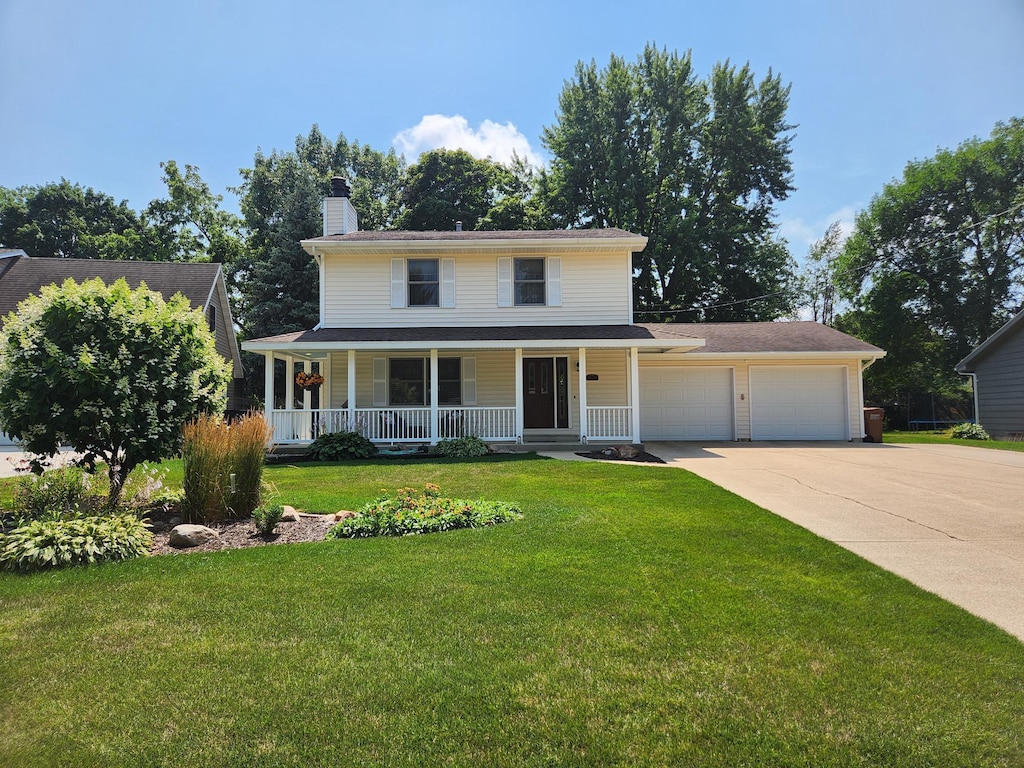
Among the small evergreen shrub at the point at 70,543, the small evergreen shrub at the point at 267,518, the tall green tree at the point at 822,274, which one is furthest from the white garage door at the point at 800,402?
the tall green tree at the point at 822,274

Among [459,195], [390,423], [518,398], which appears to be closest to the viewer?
[518,398]

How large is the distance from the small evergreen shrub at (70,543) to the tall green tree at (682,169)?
2607 centimetres

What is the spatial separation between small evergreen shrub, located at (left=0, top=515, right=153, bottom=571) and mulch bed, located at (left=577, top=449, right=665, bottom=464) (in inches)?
335

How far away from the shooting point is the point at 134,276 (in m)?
20.7

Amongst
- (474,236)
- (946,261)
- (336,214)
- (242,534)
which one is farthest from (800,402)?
(946,261)

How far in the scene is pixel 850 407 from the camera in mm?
16406

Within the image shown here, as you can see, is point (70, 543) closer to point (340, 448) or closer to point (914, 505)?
point (340, 448)

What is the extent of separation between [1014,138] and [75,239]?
178 ft

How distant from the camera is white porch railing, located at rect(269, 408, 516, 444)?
1354 cm

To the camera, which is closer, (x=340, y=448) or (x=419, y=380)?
(x=340, y=448)

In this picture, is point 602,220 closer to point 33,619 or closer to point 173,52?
point 173,52

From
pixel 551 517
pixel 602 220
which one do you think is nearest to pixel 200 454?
pixel 551 517

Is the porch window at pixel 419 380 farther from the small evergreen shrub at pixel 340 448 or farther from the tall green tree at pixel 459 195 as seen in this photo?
the tall green tree at pixel 459 195

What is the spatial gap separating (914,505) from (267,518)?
7467 mm
